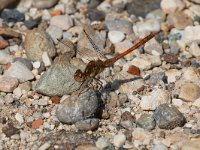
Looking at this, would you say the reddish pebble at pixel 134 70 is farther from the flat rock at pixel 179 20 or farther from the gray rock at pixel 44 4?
the gray rock at pixel 44 4

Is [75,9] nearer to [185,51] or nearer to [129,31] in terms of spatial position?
[129,31]

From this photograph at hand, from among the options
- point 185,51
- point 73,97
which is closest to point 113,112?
point 73,97

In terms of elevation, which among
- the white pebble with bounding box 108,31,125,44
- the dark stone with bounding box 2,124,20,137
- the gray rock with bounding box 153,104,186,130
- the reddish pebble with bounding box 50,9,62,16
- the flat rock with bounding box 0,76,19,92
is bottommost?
the dark stone with bounding box 2,124,20,137

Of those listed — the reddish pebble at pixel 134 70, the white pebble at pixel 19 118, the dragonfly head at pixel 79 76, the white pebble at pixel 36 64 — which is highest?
the dragonfly head at pixel 79 76

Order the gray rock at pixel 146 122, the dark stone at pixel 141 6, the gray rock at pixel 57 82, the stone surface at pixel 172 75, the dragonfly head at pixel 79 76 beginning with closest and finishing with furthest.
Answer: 1. the gray rock at pixel 146 122
2. the dragonfly head at pixel 79 76
3. the gray rock at pixel 57 82
4. the stone surface at pixel 172 75
5. the dark stone at pixel 141 6

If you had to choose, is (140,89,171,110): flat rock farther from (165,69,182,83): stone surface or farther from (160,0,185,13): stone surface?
(160,0,185,13): stone surface

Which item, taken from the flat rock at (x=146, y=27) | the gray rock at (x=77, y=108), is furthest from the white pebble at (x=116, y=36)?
the gray rock at (x=77, y=108)

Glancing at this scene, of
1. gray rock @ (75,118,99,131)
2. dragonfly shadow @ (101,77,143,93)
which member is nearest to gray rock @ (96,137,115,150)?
gray rock @ (75,118,99,131)

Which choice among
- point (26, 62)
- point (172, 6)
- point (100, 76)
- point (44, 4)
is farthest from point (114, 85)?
point (44, 4)
